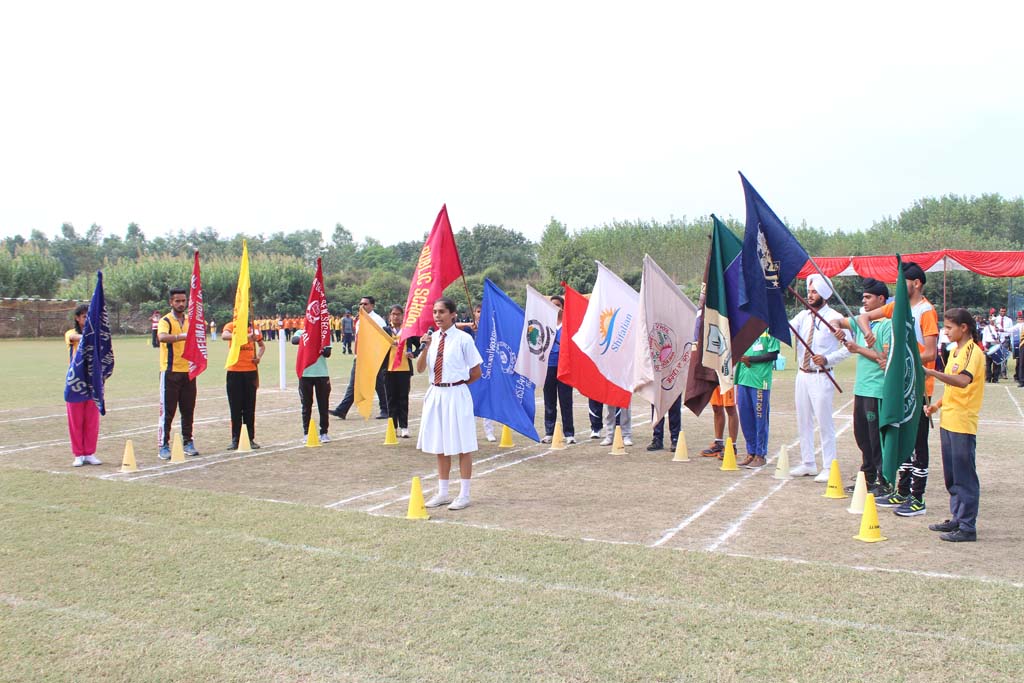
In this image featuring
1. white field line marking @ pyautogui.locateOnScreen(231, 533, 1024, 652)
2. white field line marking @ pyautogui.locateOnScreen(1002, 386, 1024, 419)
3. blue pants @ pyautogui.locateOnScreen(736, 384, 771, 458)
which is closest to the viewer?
white field line marking @ pyautogui.locateOnScreen(231, 533, 1024, 652)

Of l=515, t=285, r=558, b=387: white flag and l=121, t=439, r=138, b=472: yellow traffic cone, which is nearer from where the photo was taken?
l=121, t=439, r=138, b=472: yellow traffic cone

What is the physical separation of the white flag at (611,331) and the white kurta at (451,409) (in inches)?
148

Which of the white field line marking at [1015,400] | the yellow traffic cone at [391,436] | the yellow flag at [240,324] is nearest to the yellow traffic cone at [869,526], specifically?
the yellow traffic cone at [391,436]

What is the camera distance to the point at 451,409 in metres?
8.29

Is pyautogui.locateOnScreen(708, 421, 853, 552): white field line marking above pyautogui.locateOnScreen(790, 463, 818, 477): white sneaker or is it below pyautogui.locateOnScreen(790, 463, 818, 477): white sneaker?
below

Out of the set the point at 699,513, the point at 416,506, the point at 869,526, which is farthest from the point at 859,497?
the point at 416,506

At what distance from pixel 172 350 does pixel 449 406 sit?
198 inches

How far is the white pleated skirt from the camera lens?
826cm

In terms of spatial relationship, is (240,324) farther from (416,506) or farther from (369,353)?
(416,506)

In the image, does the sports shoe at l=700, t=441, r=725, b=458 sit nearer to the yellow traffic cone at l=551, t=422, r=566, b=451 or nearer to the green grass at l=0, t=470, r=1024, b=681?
the yellow traffic cone at l=551, t=422, r=566, b=451

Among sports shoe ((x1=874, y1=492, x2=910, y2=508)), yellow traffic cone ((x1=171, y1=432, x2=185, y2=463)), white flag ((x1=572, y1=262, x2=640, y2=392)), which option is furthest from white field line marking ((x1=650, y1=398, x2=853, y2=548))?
yellow traffic cone ((x1=171, y1=432, x2=185, y2=463))

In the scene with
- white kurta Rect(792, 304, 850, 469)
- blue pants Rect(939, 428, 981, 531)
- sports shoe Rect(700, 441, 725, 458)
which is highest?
white kurta Rect(792, 304, 850, 469)

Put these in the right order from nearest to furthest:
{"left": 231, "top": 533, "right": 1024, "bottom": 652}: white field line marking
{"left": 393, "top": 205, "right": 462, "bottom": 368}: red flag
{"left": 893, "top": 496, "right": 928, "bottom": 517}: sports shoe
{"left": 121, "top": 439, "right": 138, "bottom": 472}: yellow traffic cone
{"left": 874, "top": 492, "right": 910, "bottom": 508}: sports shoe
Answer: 1. {"left": 231, "top": 533, "right": 1024, "bottom": 652}: white field line marking
2. {"left": 893, "top": 496, "right": 928, "bottom": 517}: sports shoe
3. {"left": 874, "top": 492, "right": 910, "bottom": 508}: sports shoe
4. {"left": 121, "top": 439, "right": 138, "bottom": 472}: yellow traffic cone
5. {"left": 393, "top": 205, "right": 462, "bottom": 368}: red flag

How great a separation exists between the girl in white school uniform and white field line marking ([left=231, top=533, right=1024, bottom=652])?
1859 mm
